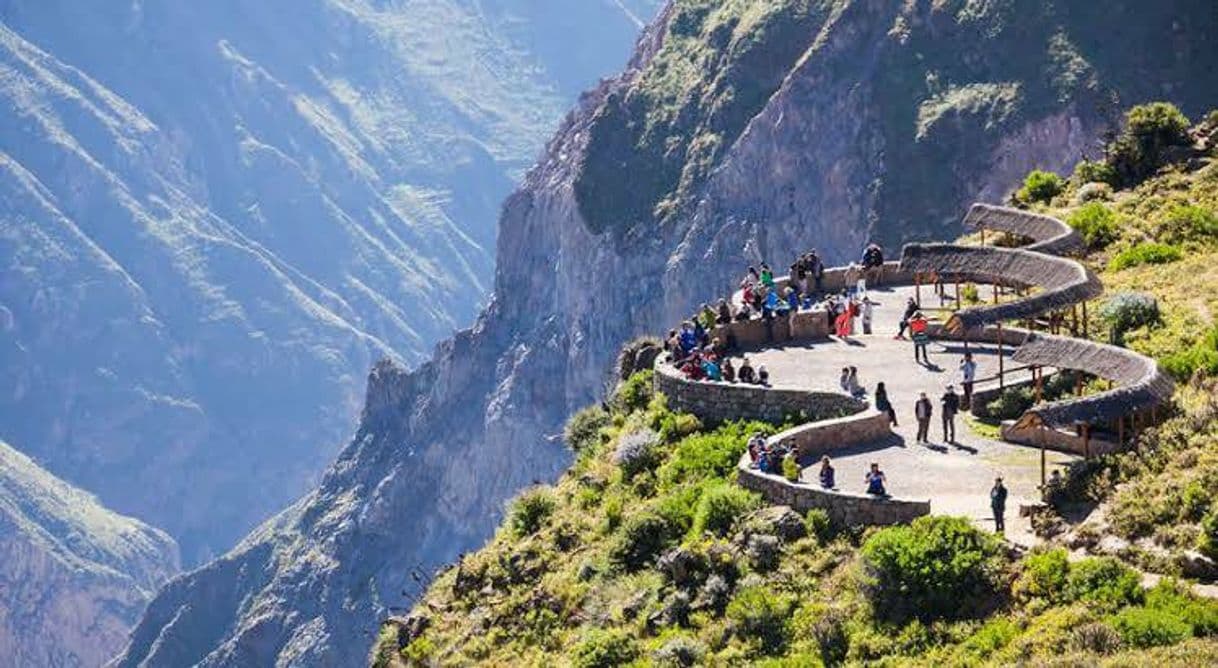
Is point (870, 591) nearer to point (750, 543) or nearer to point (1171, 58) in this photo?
point (750, 543)

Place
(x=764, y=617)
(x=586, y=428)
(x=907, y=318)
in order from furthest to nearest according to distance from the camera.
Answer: (x=586, y=428) < (x=907, y=318) < (x=764, y=617)

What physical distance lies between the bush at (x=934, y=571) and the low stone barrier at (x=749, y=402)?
13207 millimetres

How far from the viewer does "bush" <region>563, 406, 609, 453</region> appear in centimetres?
7538

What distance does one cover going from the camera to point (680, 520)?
55.7 meters

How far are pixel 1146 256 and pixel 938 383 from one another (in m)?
11.9

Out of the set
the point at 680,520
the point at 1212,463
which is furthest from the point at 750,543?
the point at 1212,463

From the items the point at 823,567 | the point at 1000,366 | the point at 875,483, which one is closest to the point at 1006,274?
the point at 1000,366

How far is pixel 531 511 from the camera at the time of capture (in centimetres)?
6438

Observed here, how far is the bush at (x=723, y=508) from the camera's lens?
174ft

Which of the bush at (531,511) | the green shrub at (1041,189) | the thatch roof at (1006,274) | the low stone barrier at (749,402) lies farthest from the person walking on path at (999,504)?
the green shrub at (1041,189)

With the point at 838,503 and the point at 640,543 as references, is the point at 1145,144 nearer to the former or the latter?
the point at 640,543

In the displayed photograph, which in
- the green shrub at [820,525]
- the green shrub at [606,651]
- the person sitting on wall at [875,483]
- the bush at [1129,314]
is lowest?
the green shrub at [606,651]

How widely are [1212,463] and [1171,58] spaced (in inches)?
6113

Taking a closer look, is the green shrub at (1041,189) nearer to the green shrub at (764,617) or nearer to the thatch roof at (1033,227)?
the thatch roof at (1033,227)
